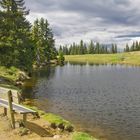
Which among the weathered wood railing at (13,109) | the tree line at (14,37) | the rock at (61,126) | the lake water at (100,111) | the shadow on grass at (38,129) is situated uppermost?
the tree line at (14,37)

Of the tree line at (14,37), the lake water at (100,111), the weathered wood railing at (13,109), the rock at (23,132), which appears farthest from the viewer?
the tree line at (14,37)

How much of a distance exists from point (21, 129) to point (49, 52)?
355 feet

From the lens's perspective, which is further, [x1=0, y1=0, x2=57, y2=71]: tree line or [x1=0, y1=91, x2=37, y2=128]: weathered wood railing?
[x1=0, y1=0, x2=57, y2=71]: tree line

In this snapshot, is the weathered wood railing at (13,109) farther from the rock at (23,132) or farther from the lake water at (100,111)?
the lake water at (100,111)

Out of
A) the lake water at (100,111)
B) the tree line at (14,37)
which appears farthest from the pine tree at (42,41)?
the lake water at (100,111)

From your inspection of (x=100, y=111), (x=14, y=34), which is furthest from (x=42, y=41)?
(x=100, y=111)

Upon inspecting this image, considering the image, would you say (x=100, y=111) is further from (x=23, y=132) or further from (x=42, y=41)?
(x=42, y=41)

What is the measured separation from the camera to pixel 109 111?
104 feet

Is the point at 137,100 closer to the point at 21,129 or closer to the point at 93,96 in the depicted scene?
the point at 93,96

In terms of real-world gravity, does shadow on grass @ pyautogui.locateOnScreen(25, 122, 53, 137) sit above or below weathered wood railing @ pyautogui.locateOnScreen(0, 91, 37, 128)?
below

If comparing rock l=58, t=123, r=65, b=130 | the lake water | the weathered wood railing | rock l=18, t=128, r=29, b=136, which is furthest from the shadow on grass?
the lake water

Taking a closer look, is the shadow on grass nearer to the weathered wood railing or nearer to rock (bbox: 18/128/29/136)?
the weathered wood railing

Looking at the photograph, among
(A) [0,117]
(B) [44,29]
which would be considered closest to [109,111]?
(A) [0,117]

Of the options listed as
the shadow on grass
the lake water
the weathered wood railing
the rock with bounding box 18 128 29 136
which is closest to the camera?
the rock with bounding box 18 128 29 136
